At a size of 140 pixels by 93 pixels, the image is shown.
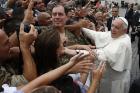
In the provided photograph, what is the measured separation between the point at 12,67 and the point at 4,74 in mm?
320

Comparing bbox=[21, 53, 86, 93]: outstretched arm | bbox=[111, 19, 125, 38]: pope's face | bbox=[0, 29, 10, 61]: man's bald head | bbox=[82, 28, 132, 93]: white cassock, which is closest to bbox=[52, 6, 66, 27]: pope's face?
bbox=[82, 28, 132, 93]: white cassock

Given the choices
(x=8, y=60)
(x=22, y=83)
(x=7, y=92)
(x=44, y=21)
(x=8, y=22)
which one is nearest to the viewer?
(x=7, y=92)

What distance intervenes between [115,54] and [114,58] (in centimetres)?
6

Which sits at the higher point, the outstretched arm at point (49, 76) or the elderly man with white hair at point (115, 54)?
the outstretched arm at point (49, 76)

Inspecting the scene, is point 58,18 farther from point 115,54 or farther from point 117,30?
point 117,30

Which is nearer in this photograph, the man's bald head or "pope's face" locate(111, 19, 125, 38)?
the man's bald head

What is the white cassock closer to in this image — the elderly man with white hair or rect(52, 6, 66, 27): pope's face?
the elderly man with white hair

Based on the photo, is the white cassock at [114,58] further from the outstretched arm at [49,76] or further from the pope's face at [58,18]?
the outstretched arm at [49,76]

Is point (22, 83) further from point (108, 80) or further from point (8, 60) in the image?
point (108, 80)

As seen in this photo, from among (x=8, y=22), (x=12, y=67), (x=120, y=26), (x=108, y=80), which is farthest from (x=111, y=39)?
(x=12, y=67)

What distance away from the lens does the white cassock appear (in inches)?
182

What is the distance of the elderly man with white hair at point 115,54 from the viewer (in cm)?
464

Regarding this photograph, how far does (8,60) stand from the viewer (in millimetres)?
2979

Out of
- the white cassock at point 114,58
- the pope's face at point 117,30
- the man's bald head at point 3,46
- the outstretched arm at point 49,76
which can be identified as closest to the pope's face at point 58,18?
the white cassock at point 114,58
